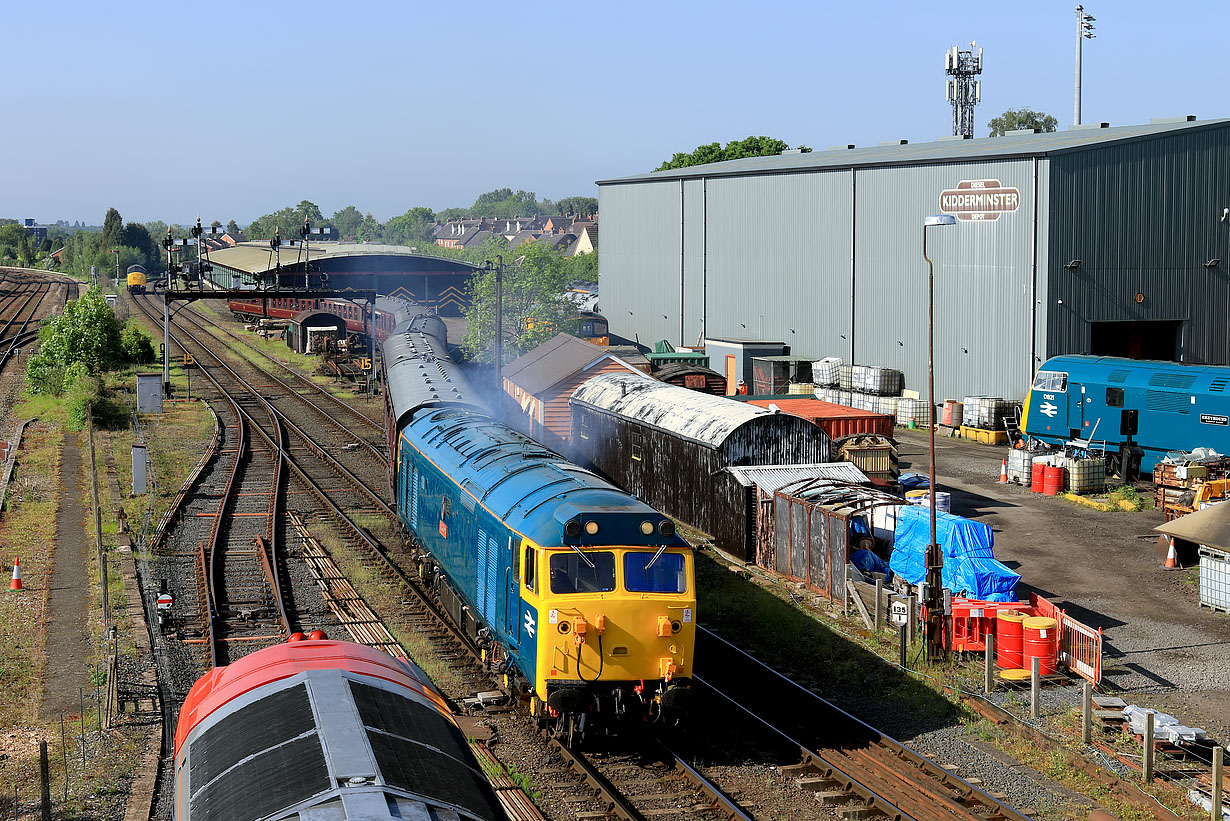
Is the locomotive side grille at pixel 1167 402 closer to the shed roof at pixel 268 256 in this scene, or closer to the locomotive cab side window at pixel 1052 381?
the locomotive cab side window at pixel 1052 381

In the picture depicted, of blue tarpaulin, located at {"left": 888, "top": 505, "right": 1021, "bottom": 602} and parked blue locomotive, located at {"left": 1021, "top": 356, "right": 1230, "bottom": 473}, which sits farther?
parked blue locomotive, located at {"left": 1021, "top": 356, "right": 1230, "bottom": 473}

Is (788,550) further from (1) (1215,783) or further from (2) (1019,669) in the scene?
(1) (1215,783)

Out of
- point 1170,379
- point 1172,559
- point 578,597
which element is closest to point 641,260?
point 1170,379

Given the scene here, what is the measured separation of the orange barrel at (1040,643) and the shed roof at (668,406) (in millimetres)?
9681

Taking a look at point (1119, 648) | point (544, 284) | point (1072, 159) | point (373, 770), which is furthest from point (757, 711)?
point (544, 284)

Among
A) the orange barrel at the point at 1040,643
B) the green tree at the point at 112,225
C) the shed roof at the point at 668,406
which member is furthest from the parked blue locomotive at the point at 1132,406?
the green tree at the point at 112,225

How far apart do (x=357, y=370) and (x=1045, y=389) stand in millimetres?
35095

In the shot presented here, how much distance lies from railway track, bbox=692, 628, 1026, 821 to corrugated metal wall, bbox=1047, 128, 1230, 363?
2865 cm

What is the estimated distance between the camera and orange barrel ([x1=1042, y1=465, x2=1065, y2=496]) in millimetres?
34406

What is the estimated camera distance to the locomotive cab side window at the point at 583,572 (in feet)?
47.0

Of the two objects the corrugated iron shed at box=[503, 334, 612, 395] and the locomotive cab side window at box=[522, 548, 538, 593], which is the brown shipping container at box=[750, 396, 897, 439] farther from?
the locomotive cab side window at box=[522, 548, 538, 593]

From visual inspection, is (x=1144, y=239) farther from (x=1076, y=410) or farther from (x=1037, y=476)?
(x=1037, y=476)

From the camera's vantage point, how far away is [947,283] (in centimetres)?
4634

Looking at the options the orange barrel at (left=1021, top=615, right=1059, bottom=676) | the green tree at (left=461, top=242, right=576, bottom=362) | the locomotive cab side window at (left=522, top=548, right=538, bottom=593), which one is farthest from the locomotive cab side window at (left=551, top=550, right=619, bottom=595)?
the green tree at (left=461, top=242, right=576, bottom=362)
